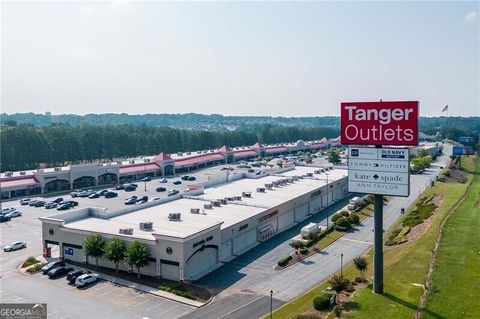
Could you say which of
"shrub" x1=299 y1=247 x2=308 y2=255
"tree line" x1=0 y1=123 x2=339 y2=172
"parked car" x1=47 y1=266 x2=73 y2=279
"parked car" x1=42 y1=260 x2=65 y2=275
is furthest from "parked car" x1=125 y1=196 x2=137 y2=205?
"tree line" x1=0 y1=123 x2=339 y2=172

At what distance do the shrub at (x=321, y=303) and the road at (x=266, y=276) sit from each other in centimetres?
419

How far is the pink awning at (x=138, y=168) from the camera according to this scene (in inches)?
4671

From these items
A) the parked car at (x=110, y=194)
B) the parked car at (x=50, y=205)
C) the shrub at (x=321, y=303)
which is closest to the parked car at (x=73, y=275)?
the shrub at (x=321, y=303)

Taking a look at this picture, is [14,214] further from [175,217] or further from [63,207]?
[175,217]

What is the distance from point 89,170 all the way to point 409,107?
89821 mm

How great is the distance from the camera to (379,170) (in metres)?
40.3

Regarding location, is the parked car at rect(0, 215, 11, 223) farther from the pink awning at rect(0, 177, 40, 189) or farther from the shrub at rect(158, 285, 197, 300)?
the shrub at rect(158, 285, 197, 300)

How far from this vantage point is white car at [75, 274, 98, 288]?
45438 millimetres

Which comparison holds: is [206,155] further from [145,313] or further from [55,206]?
[145,313]

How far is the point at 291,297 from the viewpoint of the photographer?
4288cm

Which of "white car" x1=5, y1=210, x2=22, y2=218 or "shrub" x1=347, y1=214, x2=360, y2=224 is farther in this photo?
"white car" x1=5, y1=210, x2=22, y2=218

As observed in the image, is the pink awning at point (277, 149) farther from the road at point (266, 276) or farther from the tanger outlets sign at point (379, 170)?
the tanger outlets sign at point (379, 170)

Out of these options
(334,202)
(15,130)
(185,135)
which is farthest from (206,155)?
(334,202)

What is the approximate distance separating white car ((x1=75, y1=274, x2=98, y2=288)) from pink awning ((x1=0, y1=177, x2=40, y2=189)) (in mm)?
57338
